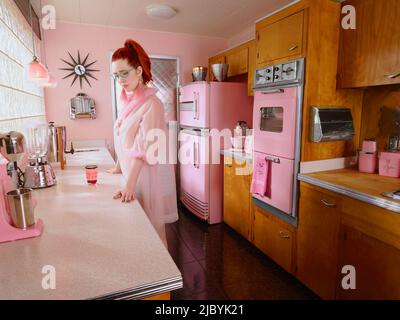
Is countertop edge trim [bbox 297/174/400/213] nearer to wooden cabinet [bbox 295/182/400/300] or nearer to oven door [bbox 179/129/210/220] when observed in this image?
wooden cabinet [bbox 295/182/400/300]

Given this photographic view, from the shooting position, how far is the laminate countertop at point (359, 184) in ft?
4.48

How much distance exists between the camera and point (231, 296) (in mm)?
1877

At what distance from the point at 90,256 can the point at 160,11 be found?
2701 millimetres

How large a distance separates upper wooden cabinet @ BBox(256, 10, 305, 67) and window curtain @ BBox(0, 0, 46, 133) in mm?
1790

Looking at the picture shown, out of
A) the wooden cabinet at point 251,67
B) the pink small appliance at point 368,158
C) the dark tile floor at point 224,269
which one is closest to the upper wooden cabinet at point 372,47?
the pink small appliance at point 368,158

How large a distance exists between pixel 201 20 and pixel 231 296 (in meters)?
2.89

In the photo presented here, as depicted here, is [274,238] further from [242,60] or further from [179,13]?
[179,13]

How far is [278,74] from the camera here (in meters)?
1.97

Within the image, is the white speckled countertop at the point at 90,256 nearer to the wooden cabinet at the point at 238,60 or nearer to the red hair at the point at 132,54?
the red hair at the point at 132,54

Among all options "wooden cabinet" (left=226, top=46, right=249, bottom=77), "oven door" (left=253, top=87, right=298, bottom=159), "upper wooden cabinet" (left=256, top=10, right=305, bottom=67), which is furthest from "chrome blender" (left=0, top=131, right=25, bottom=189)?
"wooden cabinet" (left=226, top=46, right=249, bottom=77)

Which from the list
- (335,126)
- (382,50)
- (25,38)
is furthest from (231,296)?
(25,38)

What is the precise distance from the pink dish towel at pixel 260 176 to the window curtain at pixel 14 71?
1.77m

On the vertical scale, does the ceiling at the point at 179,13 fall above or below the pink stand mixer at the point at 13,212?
above
